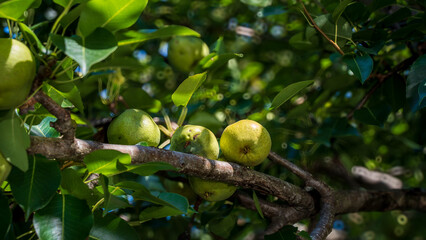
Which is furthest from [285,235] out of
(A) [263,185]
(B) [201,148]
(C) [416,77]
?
(C) [416,77]

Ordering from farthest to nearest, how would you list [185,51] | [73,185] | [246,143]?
[185,51] → [246,143] → [73,185]

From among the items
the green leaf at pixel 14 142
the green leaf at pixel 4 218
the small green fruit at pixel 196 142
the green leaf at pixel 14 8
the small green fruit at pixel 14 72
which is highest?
the green leaf at pixel 14 8

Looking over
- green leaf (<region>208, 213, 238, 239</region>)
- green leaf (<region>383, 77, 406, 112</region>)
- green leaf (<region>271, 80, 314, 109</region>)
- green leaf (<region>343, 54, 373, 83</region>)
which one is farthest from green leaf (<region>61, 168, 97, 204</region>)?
green leaf (<region>383, 77, 406, 112</region>)

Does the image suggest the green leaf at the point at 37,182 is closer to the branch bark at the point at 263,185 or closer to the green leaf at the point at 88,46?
the branch bark at the point at 263,185

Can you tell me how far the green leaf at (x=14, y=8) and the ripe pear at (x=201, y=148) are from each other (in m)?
0.67

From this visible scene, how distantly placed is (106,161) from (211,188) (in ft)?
1.53

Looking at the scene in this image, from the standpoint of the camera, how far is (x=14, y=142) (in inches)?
42.3

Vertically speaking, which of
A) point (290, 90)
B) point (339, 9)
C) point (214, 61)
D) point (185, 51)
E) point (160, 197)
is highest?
point (339, 9)

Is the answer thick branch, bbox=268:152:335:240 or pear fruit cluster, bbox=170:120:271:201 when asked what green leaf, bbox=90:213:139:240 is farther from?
thick branch, bbox=268:152:335:240

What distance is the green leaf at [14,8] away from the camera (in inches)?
43.1

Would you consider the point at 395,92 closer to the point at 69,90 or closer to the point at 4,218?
the point at 69,90

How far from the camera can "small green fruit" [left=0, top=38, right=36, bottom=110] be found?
1.05 metres

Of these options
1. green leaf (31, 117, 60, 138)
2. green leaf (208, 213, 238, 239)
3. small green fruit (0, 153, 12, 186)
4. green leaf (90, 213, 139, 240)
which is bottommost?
green leaf (208, 213, 238, 239)

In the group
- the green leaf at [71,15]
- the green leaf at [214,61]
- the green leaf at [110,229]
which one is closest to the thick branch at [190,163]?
the green leaf at [110,229]
